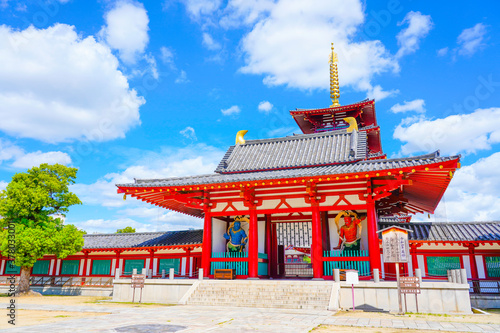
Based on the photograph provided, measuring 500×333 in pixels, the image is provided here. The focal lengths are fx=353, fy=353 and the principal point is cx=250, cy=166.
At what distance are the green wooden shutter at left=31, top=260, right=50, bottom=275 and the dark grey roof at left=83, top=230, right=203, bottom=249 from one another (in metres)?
3.01

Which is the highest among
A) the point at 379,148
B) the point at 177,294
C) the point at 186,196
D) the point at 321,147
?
the point at 379,148

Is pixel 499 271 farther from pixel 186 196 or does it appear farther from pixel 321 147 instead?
pixel 186 196

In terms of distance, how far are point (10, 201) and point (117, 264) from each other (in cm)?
767

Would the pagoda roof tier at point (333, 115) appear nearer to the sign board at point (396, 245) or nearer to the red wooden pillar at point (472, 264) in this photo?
the red wooden pillar at point (472, 264)

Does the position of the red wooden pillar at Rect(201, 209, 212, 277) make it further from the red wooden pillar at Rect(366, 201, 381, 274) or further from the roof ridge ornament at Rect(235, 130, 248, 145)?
the red wooden pillar at Rect(366, 201, 381, 274)

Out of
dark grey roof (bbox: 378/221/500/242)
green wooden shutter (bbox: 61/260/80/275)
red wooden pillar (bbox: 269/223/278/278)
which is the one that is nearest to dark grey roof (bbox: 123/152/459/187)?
red wooden pillar (bbox: 269/223/278/278)

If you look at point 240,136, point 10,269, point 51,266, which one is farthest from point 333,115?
point 10,269

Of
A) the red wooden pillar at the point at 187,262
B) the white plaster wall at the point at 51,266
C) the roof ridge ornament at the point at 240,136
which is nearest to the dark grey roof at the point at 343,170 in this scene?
the roof ridge ornament at the point at 240,136

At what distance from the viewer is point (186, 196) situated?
18.1 meters

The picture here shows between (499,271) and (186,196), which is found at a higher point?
(186,196)

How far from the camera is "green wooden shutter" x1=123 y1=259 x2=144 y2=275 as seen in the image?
23.8 m

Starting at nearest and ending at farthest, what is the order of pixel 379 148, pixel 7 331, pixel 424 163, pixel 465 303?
pixel 7 331 < pixel 465 303 < pixel 424 163 < pixel 379 148

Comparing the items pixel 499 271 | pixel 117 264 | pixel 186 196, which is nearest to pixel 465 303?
pixel 499 271

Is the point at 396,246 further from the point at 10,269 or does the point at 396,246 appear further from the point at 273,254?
the point at 10,269
